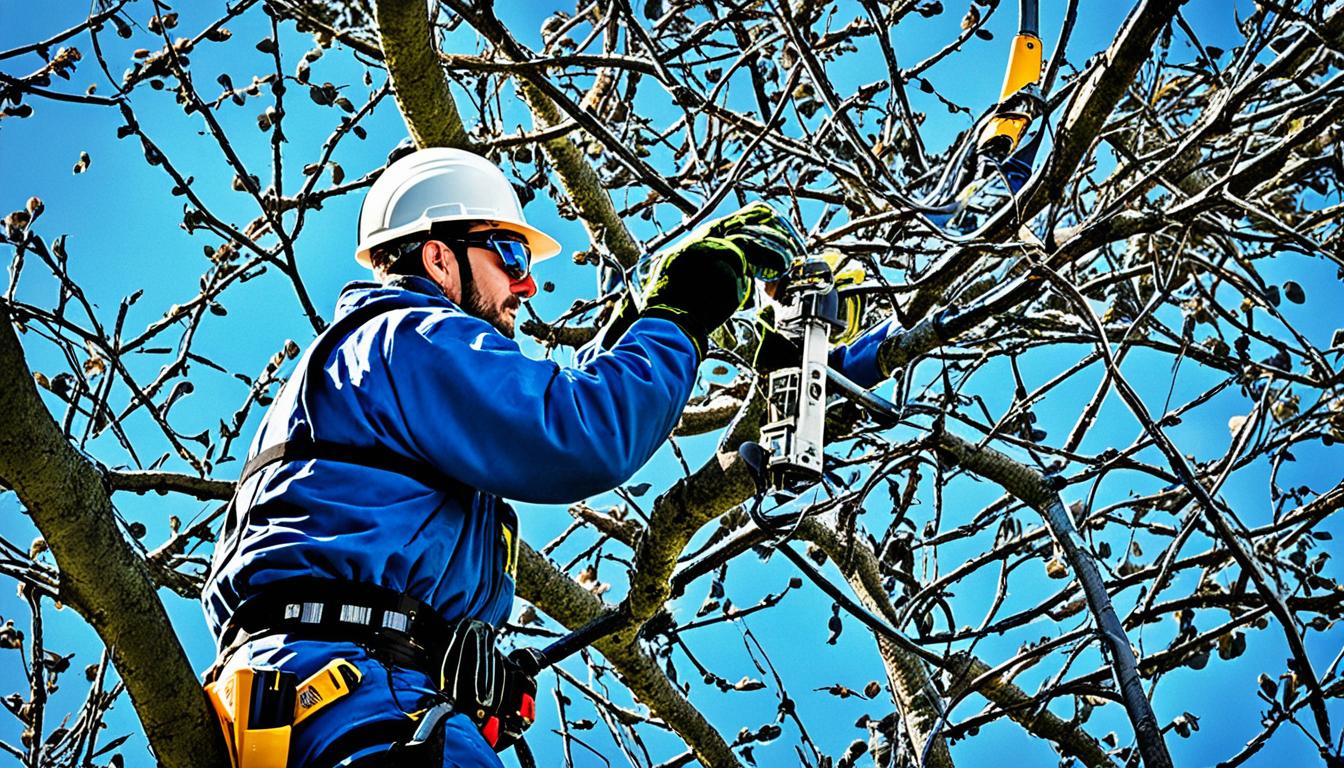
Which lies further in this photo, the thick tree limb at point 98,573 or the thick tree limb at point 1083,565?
the thick tree limb at point 1083,565

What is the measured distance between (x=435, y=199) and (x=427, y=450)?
913mm

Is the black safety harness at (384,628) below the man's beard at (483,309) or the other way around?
below

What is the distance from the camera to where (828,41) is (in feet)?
14.2

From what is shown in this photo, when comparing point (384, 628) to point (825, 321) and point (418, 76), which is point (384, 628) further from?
point (418, 76)

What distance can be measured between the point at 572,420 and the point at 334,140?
2597 millimetres

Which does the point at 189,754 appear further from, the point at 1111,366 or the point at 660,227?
the point at 660,227

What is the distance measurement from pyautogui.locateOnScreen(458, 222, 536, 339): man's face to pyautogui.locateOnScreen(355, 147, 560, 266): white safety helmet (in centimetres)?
7

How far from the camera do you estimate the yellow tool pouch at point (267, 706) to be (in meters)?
2.05

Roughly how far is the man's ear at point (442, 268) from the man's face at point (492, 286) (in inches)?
0.8

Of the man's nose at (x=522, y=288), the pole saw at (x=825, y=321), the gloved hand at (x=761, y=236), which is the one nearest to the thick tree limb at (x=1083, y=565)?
the pole saw at (x=825, y=321)

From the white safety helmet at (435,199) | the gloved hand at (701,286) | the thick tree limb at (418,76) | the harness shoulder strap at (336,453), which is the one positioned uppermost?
the thick tree limb at (418,76)

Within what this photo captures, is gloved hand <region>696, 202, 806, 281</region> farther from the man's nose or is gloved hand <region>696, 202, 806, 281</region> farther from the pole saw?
the man's nose

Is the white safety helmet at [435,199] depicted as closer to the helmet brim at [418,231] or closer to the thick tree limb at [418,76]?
the helmet brim at [418,231]

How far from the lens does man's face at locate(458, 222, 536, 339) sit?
2.79m
